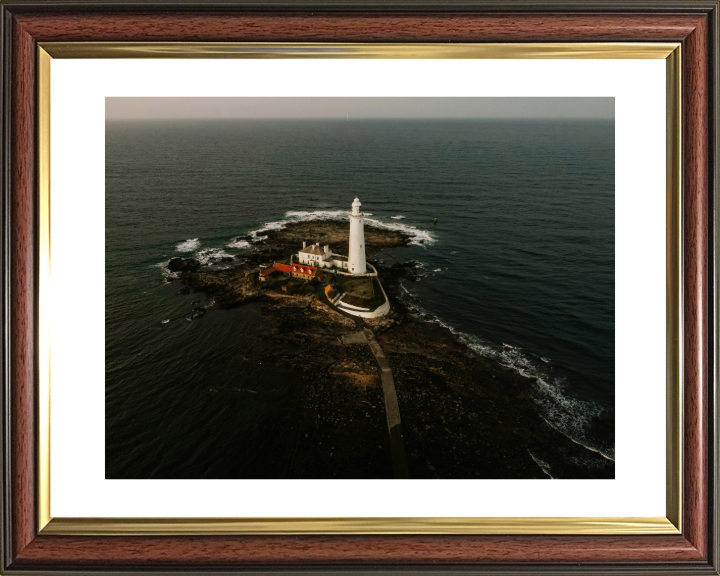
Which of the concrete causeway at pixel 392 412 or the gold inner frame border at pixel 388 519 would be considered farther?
the concrete causeway at pixel 392 412

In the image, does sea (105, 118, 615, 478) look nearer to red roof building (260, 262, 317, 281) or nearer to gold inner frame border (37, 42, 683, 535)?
gold inner frame border (37, 42, 683, 535)

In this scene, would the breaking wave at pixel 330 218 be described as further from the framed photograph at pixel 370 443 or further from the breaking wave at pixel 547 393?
the framed photograph at pixel 370 443

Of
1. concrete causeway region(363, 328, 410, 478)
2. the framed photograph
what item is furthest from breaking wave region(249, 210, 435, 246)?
the framed photograph

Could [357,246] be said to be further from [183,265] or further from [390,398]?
[390,398]

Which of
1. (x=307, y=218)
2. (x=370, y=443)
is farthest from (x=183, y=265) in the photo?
(x=370, y=443)

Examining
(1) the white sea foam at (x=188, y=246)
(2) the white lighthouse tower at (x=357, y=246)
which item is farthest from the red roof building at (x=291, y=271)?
(1) the white sea foam at (x=188, y=246)

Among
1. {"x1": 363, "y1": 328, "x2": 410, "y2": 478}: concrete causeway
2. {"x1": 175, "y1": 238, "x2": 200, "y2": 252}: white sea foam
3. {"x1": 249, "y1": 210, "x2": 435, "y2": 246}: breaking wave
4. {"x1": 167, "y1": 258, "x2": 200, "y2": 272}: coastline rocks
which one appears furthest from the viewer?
{"x1": 249, "y1": 210, "x2": 435, "y2": 246}: breaking wave
